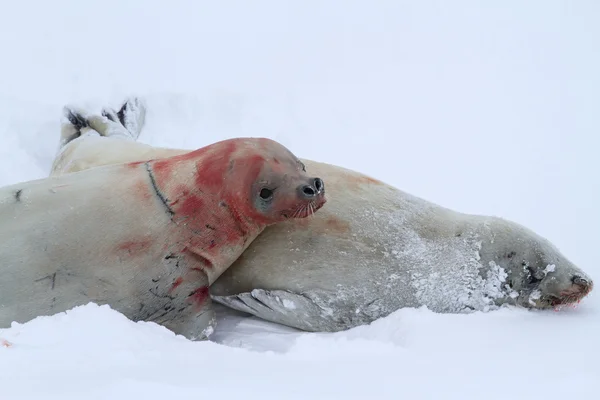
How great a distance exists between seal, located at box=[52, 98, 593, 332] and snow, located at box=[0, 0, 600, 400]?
0.13 m

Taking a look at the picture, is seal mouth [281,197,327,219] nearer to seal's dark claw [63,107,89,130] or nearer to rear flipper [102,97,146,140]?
rear flipper [102,97,146,140]

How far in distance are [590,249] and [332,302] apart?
5.56ft

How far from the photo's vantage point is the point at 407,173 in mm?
4586

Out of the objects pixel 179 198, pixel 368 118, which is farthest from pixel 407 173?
pixel 179 198

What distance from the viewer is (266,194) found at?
2816 mm

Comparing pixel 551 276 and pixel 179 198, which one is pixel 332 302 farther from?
pixel 551 276

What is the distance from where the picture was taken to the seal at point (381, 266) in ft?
9.87

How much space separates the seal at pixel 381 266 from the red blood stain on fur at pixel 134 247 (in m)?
0.48

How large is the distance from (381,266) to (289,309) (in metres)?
0.49

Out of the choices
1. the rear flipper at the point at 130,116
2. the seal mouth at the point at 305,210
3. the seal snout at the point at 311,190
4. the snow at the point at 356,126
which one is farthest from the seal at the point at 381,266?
the rear flipper at the point at 130,116

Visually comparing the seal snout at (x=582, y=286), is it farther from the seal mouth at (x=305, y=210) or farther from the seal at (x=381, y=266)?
the seal mouth at (x=305, y=210)

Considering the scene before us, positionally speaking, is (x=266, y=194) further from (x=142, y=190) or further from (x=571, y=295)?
(x=571, y=295)

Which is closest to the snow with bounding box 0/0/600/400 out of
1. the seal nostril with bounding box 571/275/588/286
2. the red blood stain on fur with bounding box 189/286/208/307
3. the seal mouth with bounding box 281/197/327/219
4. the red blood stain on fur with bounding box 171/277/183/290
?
the seal nostril with bounding box 571/275/588/286

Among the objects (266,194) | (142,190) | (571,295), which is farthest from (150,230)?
(571,295)
